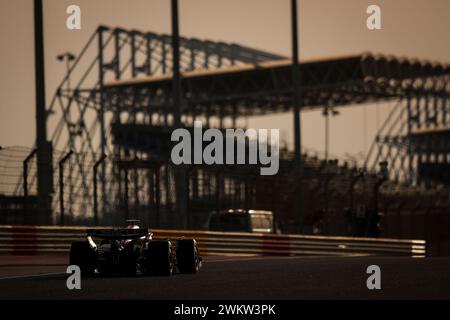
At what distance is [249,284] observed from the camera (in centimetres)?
1700

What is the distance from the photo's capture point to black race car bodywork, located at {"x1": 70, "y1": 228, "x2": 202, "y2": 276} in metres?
18.3

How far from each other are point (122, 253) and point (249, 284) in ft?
7.57

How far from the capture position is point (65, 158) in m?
27.0

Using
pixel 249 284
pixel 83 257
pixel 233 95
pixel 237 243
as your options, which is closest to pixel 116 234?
pixel 83 257

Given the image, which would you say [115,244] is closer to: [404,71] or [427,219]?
[427,219]

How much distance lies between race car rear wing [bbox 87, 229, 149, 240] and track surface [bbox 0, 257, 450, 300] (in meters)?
0.59

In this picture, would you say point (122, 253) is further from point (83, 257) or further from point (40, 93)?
point (40, 93)

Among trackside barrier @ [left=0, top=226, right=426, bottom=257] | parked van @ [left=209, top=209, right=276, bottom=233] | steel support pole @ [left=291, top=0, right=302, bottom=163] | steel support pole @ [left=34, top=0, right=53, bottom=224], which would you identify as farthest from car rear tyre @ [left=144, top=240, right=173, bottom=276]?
steel support pole @ [left=291, top=0, right=302, bottom=163]

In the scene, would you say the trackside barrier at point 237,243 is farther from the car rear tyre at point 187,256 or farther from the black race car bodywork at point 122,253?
the black race car bodywork at point 122,253

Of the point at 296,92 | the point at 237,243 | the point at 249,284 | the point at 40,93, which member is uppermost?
the point at 296,92

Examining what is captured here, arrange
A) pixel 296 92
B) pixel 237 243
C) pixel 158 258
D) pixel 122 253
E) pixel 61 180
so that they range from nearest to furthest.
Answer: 1. pixel 122 253
2. pixel 158 258
3. pixel 61 180
4. pixel 237 243
5. pixel 296 92

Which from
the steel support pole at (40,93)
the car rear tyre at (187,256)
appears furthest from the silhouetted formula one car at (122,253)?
the steel support pole at (40,93)

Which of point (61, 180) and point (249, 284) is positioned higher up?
point (61, 180)
